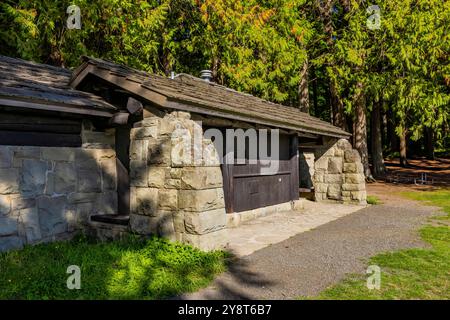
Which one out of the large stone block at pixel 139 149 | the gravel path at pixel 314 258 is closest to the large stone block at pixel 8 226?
the large stone block at pixel 139 149

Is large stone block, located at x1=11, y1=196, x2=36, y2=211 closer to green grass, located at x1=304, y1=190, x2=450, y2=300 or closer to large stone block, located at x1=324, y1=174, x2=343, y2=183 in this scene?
green grass, located at x1=304, y1=190, x2=450, y2=300

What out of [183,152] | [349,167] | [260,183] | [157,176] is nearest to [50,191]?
[157,176]

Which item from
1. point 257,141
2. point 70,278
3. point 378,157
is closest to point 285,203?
point 257,141

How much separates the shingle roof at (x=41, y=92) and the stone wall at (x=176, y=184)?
100cm

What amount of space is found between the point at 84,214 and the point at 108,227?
605 millimetres

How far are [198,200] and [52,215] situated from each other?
8.86 ft

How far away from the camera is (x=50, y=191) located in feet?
20.5

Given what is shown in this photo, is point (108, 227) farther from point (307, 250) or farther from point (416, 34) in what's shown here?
point (416, 34)

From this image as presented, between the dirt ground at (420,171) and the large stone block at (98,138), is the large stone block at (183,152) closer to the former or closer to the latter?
the large stone block at (98,138)

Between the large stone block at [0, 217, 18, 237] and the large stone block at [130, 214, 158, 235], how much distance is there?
71.5 inches

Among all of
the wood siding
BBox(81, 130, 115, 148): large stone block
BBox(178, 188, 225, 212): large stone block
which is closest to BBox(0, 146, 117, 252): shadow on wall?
BBox(81, 130, 115, 148): large stone block

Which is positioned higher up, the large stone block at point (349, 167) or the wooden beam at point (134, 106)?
the wooden beam at point (134, 106)

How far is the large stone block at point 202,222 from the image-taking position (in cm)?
561
